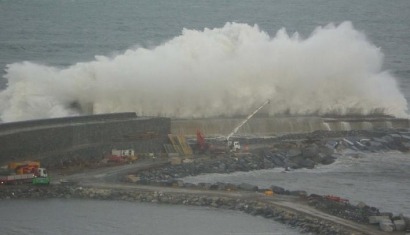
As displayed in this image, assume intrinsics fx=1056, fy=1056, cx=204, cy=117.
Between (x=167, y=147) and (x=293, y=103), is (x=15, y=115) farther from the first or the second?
(x=293, y=103)

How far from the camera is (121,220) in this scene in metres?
26.5

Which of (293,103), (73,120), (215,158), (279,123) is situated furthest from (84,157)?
(293,103)

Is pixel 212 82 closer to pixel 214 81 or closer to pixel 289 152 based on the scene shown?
pixel 214 81

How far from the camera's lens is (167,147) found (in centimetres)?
3700

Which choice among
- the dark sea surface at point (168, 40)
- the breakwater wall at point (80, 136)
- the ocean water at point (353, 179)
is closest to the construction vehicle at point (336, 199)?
the ocean water at point (353, 179)

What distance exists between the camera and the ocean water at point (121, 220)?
83.8 feet

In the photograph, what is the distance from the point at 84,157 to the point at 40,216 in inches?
293

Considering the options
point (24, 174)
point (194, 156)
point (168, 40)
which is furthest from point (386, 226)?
point (168, 40)

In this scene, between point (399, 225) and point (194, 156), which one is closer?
point (399, 225)

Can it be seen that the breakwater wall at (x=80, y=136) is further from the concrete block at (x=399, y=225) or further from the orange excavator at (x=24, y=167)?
the concrete block at (x=399, y=225)

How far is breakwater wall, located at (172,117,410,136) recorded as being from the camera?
40.5 metres

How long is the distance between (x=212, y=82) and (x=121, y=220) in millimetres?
18627

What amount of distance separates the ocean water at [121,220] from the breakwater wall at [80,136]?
428cm

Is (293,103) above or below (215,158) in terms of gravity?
above
